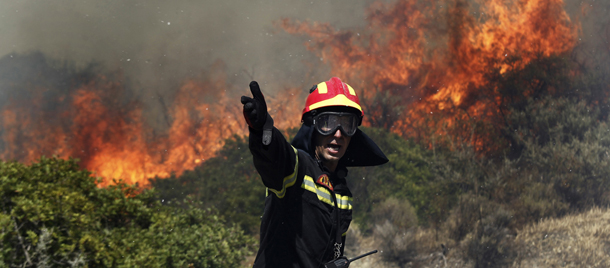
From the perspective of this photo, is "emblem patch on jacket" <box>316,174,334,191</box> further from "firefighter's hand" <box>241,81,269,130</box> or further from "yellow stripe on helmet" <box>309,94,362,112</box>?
"firefighter's hand" <box>241,81,269,130</box>

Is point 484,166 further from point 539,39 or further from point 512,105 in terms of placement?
point 539,39

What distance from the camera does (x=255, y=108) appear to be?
2.25 metres

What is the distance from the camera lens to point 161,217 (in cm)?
725

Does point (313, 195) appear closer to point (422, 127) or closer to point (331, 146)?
point (331, 146)

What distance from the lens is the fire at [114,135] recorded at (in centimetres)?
1259

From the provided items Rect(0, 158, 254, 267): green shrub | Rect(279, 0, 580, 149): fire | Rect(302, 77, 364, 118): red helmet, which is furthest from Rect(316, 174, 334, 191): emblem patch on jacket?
Rect(279, 0, 580, 149): fire

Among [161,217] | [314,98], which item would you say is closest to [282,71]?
[161,217]

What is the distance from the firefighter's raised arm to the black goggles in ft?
1.21

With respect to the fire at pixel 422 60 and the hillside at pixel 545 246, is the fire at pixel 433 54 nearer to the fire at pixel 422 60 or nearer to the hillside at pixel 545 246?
the fire at pixel 422 60

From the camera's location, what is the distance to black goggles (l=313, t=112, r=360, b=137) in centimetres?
300

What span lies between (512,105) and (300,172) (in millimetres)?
12894

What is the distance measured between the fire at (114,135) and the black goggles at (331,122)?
410 inches

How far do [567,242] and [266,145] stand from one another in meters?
12.2

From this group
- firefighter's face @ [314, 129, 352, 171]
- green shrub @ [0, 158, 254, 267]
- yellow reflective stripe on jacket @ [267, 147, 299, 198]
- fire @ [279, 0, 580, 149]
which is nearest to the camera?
yellow reflective stripe on jacket @ [267, 147, 299, 198]
